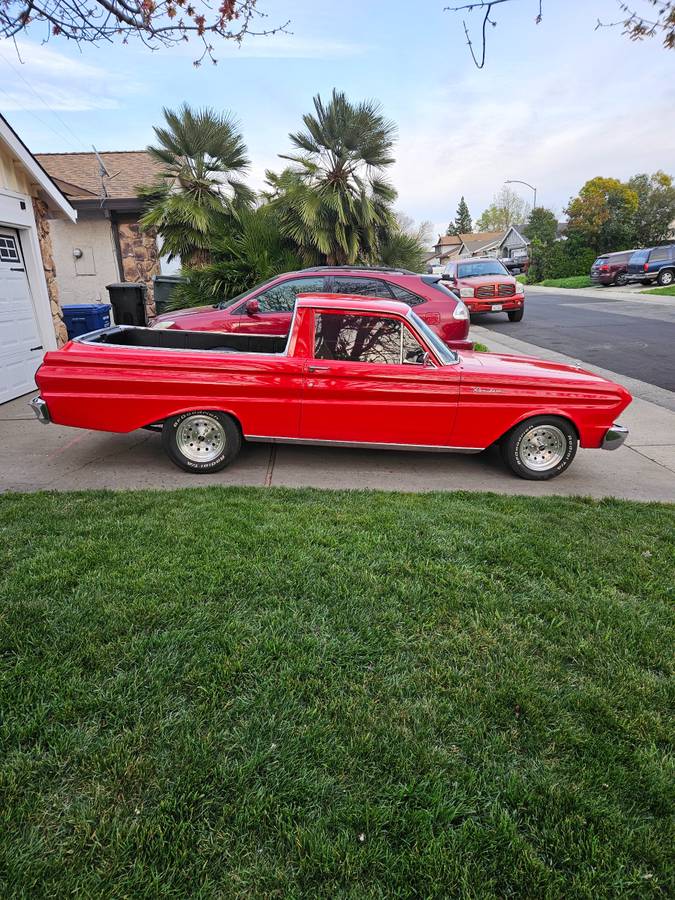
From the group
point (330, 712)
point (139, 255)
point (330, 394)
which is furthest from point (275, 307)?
point (139, 255)

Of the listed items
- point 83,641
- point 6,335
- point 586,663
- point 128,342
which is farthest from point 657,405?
point 6,335

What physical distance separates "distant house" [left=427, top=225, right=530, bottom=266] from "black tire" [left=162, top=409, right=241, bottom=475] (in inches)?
2928

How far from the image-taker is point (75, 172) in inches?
689

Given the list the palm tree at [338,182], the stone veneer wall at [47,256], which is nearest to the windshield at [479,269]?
the palm tree at [338,182]

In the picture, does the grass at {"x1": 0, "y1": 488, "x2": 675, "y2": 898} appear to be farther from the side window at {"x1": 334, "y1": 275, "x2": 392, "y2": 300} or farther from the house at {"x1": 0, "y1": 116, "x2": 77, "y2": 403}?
the house at {"x1": 0, "y1": 116, "x2": 77, "y2": 403}

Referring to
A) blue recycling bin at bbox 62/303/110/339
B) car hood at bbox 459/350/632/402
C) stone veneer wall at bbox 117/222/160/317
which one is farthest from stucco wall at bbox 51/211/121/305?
car hood at bbox 459/350/632/402

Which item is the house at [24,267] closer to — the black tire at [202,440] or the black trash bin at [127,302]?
the black trash bin at [127,302]

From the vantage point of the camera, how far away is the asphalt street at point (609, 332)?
1125 cm

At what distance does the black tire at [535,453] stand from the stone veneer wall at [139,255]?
1312cm

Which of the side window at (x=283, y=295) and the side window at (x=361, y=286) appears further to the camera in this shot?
the side window at (x=361, y=286)

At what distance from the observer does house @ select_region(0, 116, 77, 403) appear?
27.5ft

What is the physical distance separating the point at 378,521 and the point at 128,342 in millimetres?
3774

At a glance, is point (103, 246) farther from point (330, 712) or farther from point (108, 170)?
point (330, 712)

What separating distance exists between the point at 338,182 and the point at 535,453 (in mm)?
9593
